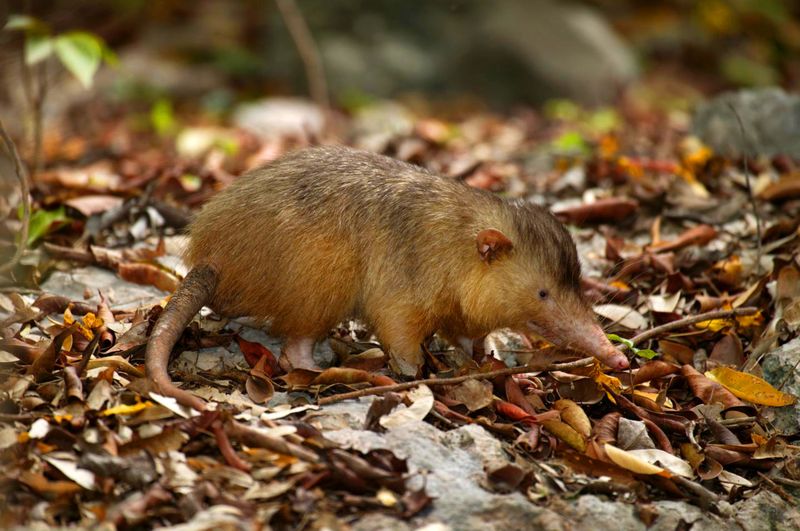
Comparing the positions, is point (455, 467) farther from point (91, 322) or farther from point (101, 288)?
point (101, 288)

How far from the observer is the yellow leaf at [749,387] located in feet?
15.7

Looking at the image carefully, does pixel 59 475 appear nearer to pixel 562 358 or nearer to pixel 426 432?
pixel 426 432

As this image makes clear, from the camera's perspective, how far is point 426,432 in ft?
13.6

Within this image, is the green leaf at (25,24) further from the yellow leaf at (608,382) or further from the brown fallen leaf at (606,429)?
the brown fallen leaf at (606,429)

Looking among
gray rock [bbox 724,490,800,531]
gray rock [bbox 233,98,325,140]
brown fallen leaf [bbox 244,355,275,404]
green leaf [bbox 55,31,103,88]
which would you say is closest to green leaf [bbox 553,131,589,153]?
gray rock [bbox 233,98,325,140]

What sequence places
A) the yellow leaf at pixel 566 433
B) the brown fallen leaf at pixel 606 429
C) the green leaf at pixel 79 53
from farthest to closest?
1. the green leaf at pixel 79 53
2. the brown fallen leaf at pixel 606 429
3. the yellow leaf at pixel 566 433

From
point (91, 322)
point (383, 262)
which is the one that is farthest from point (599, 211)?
point (91, 322)

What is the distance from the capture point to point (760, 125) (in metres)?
8.51

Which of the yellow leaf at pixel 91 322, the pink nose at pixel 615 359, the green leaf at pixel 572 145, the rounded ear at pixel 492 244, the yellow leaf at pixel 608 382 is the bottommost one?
the yellow leaf at pixel 608 382

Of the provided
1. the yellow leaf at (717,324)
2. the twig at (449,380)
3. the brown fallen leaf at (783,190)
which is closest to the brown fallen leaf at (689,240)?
the brown fallen leaf at (783,190)

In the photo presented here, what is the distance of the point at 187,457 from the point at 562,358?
7.37 ft

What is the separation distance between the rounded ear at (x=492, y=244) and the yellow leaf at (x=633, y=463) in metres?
1.26

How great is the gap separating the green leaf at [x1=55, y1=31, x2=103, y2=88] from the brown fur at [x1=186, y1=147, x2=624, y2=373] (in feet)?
6.13

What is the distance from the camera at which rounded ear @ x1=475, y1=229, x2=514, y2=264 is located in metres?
4.84
